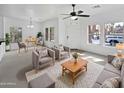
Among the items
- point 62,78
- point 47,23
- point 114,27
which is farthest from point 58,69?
point 47,23

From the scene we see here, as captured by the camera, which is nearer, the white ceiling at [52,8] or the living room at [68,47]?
the living room at [68,47]

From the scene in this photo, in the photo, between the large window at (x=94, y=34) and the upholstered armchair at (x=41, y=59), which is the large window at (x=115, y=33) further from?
the upholstered armchair at (x=41, y=59)

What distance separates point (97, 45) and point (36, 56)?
2600mm

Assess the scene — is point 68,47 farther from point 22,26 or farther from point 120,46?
point 22,26

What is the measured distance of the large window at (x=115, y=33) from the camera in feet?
10.7

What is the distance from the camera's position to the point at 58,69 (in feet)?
11.9

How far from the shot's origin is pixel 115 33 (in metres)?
3.20

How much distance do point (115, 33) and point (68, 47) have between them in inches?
86.7

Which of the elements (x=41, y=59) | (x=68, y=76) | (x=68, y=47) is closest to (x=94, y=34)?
(x=68, y=47)

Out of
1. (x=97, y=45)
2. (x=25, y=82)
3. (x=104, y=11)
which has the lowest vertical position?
(x=25, y=82)

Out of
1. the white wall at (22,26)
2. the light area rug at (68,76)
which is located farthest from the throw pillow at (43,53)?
the white wall at (22,26)

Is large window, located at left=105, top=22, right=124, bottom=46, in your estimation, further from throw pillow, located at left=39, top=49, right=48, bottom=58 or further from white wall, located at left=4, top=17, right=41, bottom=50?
white wall, located at left=4, top=17, right=41, bottom=50

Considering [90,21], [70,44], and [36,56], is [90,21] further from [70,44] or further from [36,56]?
[36,56]

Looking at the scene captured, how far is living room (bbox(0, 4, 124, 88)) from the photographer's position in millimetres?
2703
